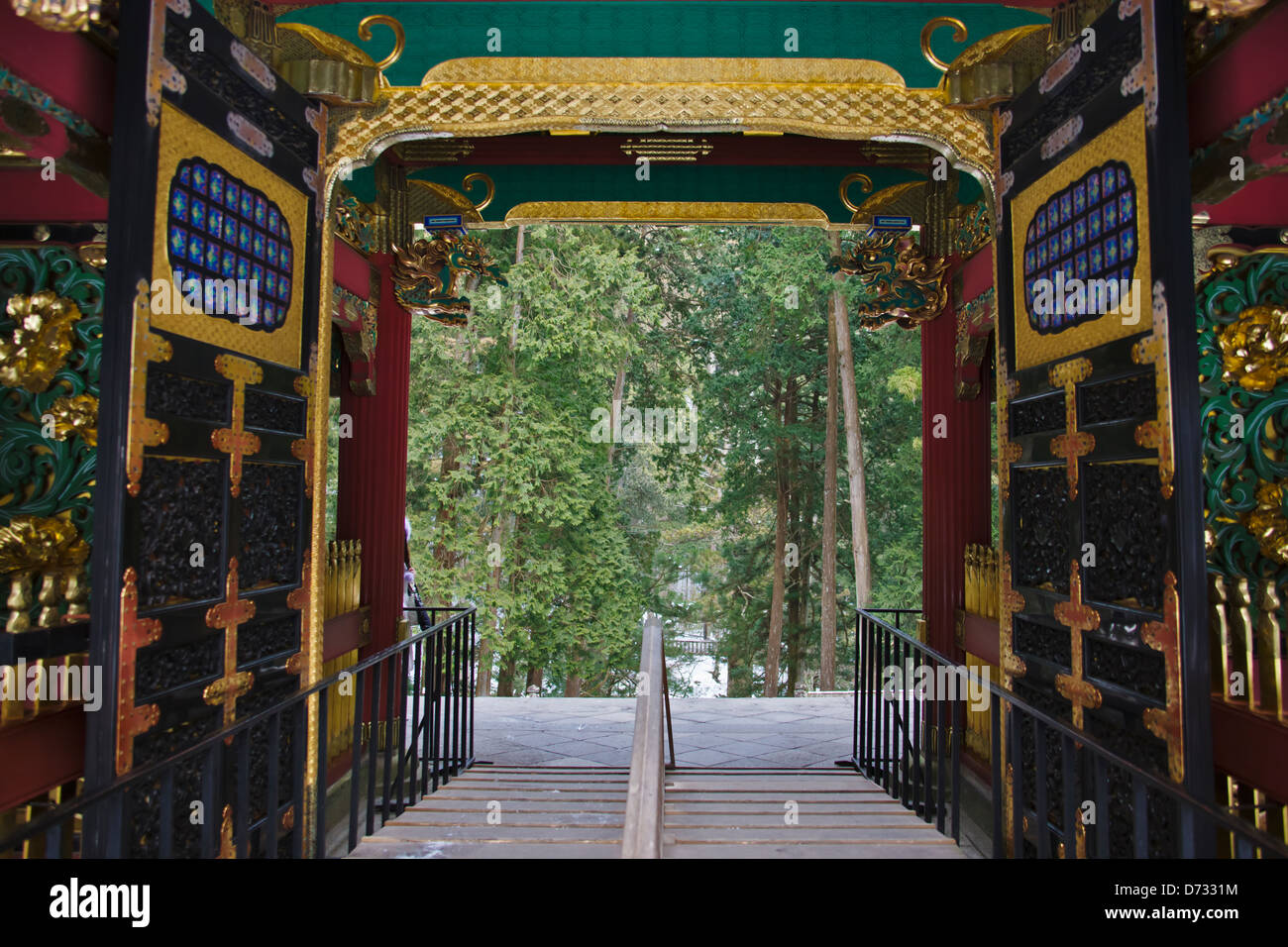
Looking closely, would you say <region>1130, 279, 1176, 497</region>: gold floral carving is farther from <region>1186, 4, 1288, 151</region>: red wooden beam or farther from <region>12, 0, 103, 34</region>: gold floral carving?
<region>12, 0, 103, 34</region>: gold floral carving

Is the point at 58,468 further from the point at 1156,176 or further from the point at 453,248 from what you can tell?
the point at 1156,176

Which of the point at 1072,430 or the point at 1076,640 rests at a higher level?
the point at 1072,430

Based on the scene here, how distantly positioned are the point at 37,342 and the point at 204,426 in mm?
1459

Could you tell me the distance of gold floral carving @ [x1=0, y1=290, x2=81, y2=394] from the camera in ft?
11.9

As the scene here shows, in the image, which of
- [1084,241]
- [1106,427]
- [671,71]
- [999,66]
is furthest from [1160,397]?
[671,71]

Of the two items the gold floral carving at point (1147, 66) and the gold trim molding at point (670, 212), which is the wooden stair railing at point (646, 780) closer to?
the gold floral carving at point (1147, 66)

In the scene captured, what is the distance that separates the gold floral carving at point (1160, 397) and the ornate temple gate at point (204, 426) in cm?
314

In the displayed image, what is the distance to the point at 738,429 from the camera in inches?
648

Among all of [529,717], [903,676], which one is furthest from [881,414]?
[903,676]

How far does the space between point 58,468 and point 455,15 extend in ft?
9.89

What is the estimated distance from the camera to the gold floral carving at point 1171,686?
235 cm

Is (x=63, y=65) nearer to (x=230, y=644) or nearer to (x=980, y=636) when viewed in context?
(x=230, y=644)

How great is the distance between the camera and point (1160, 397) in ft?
8.07

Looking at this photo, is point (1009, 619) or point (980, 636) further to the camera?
point (980, 636)
